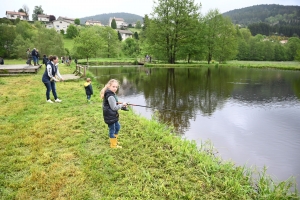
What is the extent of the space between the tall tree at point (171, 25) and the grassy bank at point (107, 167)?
1448 inches

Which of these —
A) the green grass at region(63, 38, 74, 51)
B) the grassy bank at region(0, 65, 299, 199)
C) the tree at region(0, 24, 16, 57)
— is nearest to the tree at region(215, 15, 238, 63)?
the grassy bank at region(0, 65, 299, 199)

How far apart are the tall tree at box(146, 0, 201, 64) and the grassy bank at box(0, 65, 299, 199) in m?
36.8

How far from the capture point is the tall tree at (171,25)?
39.3 m

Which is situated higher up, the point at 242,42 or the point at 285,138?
the point at 242,42

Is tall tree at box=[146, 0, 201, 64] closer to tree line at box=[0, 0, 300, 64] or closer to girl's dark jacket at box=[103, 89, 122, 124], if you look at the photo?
tree line at box=[0, 0, 300, 64]

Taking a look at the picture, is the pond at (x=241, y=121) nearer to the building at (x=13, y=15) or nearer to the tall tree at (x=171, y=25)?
the tall tree at (x=171, y=25)

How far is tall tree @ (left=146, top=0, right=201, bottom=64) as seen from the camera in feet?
129

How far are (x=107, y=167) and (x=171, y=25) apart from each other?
131ft

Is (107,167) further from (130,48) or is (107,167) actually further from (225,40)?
(130,48)

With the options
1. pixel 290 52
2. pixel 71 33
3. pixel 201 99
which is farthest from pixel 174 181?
pixel 290 52

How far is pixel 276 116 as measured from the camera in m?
9.62

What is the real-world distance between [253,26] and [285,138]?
552 ft

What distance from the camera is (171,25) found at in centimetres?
3988

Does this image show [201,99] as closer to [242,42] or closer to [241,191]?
[241,191]
